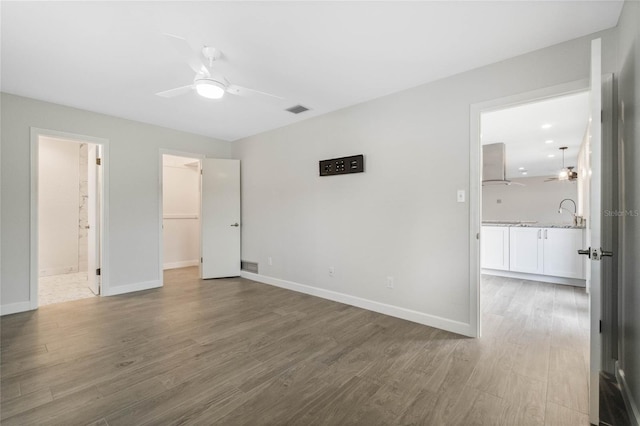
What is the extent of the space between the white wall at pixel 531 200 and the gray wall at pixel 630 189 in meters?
9.61

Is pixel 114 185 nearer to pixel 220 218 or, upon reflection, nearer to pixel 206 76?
pixel 220 218

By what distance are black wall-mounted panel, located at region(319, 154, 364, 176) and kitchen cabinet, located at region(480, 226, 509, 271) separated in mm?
3330

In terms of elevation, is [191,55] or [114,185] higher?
[191,55]

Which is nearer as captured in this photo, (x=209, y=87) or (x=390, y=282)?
(x=209, y=87)

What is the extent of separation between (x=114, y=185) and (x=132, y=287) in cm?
150

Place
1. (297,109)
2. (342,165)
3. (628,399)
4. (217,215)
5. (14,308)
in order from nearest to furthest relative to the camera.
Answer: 1. (628,399)
2. (14,308)
3. (342,165)
4. (297,109)
5. (217,215)

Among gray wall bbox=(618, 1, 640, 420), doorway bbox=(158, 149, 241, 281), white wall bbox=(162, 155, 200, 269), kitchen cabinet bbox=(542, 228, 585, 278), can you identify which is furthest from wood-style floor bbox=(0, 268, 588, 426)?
white wall bbox=(162, 155, 200, 269)

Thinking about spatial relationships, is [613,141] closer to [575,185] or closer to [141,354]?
[141,354]

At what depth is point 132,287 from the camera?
4.13 meters

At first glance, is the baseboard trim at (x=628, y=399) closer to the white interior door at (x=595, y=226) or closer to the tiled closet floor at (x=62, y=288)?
the white interior door at (x=595, y=226)

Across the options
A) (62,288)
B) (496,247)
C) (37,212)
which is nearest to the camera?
(37,212)

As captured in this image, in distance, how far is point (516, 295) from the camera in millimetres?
3938

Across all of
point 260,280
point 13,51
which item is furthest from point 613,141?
point 13,51

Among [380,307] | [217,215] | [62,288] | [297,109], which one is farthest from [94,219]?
[380,307]
